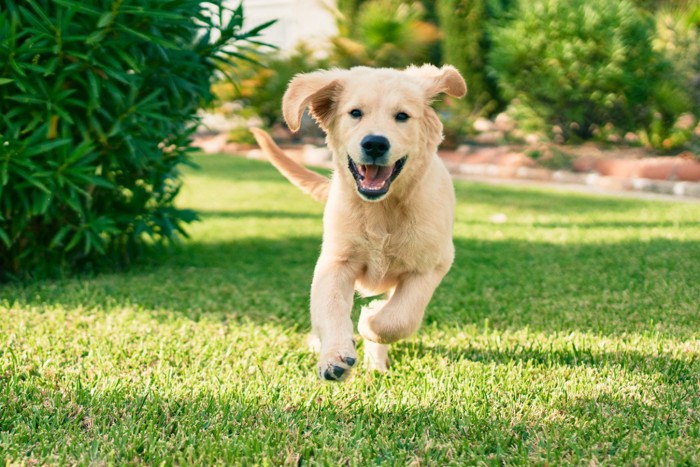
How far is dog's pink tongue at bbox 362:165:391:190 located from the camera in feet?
10.5

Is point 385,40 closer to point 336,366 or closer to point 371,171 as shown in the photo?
point 371,171

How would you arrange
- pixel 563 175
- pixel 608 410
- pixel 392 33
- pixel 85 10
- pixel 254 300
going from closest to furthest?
pixel 608 410 < pixel 85 10 < pixel 254 300 < pixel 563 175 < pixel 392 33

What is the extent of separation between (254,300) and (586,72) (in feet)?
30.3

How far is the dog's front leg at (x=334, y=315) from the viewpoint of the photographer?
2836 millimetres

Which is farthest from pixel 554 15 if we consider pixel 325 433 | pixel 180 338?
pixel 325 433

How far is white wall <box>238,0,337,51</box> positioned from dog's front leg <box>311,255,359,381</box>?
1769 cm

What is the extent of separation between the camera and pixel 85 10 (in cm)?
434

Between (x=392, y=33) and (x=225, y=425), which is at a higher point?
(x=392, y=33)

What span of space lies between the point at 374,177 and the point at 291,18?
20.0m

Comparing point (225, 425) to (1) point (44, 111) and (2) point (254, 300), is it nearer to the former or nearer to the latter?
(2) point (254, 300)

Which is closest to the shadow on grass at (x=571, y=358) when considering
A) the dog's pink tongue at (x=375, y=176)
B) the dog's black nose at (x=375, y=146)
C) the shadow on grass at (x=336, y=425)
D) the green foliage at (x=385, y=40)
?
the shadow on grass at (x=336, y=425)

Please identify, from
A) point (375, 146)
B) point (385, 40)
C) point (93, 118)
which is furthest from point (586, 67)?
point (375, 146)

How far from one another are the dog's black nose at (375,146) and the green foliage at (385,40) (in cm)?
1336

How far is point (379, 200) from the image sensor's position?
125 inches
